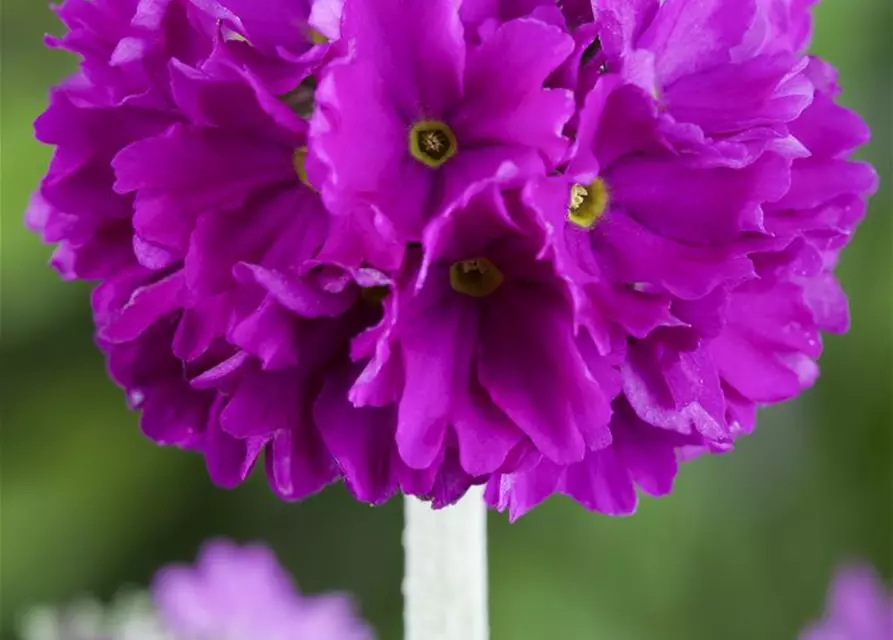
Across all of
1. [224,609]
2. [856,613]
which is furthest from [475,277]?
[856,613]

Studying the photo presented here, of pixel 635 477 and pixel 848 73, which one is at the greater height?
pixel 635 477

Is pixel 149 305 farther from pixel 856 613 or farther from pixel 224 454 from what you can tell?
pixel 856 613

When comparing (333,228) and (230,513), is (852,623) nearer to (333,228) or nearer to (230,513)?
(230,513)

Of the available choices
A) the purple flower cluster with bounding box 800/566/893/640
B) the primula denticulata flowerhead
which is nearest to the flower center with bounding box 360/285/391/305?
the primula denticulata flowerhead

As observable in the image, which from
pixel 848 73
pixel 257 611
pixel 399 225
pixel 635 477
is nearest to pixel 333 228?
pixel 399 225

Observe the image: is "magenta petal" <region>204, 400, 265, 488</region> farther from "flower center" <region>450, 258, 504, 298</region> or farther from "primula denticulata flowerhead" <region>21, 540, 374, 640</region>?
"primula denticulata flowerhead" <region>21, 540, 374, 640</region>

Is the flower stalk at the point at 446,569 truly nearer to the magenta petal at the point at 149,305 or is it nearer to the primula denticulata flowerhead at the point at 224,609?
the magenta petal at the point at 149,305
